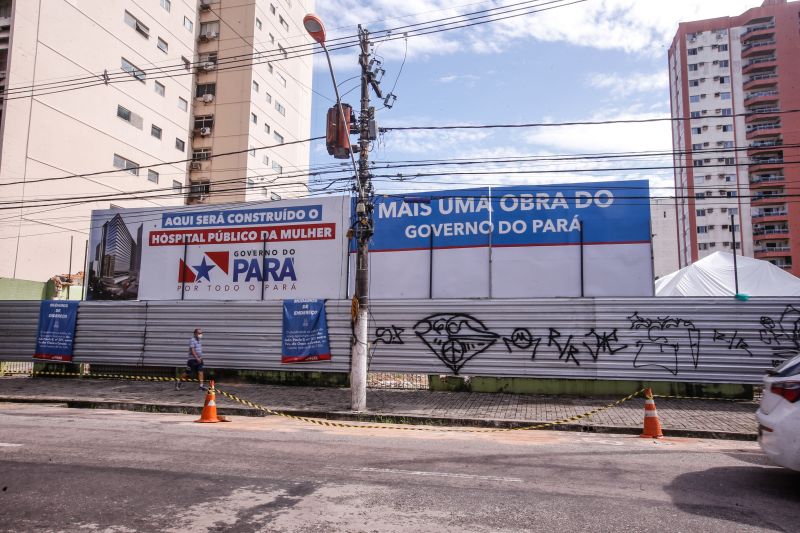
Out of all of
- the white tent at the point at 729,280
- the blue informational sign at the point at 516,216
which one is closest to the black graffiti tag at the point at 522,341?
the blue informational sign at the point at 516,216

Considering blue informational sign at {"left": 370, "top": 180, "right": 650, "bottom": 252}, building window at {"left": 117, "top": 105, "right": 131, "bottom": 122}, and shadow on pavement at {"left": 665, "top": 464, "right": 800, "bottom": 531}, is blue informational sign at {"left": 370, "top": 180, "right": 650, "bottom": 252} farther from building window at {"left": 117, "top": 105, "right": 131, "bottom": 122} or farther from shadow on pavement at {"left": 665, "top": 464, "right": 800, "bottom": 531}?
building window at {"left": 117, "top": 105, "right": 131, "bottom": 122}

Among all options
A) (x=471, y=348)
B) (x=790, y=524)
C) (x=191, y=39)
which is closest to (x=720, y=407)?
(x=471, y=348)

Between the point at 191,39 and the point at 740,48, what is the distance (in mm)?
67209

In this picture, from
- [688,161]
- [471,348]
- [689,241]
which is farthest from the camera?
[689,241]

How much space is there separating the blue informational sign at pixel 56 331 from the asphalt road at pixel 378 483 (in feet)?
30.6

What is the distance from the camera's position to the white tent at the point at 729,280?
2111 centimetres

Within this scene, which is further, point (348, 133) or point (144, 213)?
point (144, 213)

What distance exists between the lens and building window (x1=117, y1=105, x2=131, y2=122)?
3553 centimetres

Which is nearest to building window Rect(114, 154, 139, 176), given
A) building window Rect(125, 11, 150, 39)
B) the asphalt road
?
building window Rect(125, 11, 150, 39)

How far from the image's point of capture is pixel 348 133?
11.7m

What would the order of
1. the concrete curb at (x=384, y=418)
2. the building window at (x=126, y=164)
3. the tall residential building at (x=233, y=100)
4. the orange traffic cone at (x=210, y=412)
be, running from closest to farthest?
1. the concrete curb at (x=384, y=418)
2. the orange traffic cone at (x=210, y=412)
3. the building window at (x=126, y=164)
4. the tall residential building at (x=233, y=100)

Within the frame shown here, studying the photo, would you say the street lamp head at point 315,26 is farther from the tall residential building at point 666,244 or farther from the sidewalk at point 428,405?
the tall residential building at point 666,244

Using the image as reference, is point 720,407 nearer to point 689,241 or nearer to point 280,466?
point 280,466

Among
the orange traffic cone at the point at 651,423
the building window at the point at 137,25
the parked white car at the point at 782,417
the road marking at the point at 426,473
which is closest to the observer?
the parked white car at the point at 782,417
